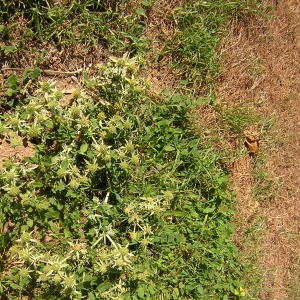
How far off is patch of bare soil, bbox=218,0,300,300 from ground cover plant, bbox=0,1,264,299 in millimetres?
393

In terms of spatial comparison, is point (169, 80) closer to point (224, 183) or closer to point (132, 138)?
point (132, 138)

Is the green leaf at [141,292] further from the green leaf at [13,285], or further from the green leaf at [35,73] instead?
the green leaf at [35,73]

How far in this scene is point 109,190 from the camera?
9.57ft

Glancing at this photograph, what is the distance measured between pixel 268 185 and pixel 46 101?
2.41 m

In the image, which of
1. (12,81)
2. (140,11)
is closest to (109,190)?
(12,81)

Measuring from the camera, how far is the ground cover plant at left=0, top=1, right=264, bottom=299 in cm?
267

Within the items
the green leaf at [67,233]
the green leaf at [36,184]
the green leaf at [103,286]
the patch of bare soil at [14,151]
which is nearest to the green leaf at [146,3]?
the patch of bare soil at [14,151]

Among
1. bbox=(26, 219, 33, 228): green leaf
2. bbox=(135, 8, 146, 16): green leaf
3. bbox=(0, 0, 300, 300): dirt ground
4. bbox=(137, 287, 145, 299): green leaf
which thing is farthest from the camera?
bbox=(0, 0, 300, 300): dirt ground

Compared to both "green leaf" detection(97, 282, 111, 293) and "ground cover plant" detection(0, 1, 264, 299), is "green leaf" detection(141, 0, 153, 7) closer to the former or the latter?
"ground cover plant" detection(0, 1, 264, 299)

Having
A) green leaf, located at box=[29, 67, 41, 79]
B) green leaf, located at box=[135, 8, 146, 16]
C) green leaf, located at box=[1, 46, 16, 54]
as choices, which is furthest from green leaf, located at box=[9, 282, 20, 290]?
green leaf, located at box=[135, 8, 146, 16]

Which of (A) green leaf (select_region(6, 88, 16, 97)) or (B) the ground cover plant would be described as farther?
(A) green leaf (select_region(6, 88, 16, 97))

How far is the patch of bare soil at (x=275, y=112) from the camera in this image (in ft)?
12.0

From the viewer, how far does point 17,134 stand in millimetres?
2732

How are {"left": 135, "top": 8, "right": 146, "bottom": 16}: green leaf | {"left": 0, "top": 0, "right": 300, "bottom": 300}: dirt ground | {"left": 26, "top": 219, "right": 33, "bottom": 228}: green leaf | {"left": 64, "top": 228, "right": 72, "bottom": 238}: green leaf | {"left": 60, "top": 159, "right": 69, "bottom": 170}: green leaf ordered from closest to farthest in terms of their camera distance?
{"left": 60, "top": 159, "right": 69, "bottom": 170}: green leaf → {"left": 26, "top": 219, "right": 33, "bottom": 228}: green leaf → {"left": 64, "top": 228, "right": 72, "bottom": 238}: green leaf → {"left": 135, "top": 8, "right": 146, "bottom": 16}: green leaf → {"left": 0, "top": 0, "right": 300, "bottom": 300}: dirt ground
